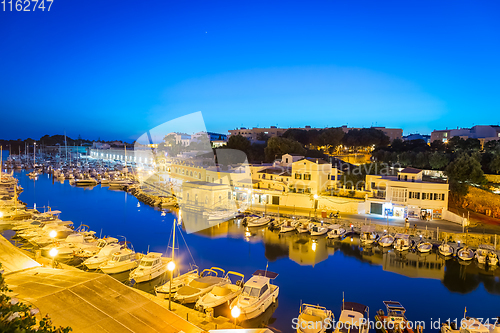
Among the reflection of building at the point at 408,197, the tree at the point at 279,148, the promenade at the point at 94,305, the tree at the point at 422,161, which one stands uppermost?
the tree at the point at 279,148

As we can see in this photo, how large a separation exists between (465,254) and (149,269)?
1126 cm

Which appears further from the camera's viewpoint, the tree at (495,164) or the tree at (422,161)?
the tree at (422,161)

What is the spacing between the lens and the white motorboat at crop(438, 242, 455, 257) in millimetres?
11125

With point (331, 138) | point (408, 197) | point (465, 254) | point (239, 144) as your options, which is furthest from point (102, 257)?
point (331, 138)

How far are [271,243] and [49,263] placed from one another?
8.11 m

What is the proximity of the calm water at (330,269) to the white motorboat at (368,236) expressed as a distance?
1.50ft

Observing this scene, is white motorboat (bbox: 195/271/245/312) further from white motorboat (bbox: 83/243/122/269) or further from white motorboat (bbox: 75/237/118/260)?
white motorboat (bbox: 75/237/118/260)

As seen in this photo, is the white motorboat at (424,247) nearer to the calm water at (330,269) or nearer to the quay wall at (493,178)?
the calm water at (330,269)

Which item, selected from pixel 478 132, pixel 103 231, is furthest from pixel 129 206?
pixel 478 132

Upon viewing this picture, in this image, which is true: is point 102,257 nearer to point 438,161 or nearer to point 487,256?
point 487,256

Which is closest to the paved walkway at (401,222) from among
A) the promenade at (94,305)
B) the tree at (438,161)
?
the tree at (438,161)

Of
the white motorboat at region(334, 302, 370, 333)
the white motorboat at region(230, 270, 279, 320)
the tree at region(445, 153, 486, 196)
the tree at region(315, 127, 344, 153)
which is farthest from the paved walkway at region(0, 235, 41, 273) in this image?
the tree at region(315, 127, 344, 153)

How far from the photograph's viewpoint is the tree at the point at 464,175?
1562cm

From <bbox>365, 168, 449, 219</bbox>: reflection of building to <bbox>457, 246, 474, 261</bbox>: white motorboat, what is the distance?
10.7 ft
